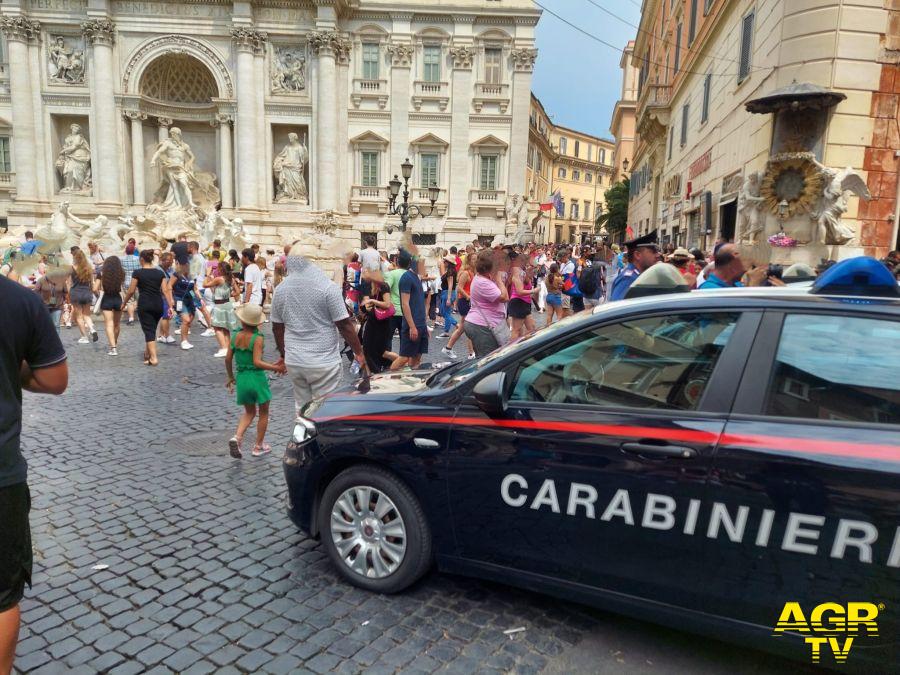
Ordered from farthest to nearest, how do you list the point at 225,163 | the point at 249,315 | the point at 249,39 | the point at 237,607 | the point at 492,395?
the point at 225,163 → the point at 249,39 → the point at 249,315 → the point at 237,607 → the point at 492,395

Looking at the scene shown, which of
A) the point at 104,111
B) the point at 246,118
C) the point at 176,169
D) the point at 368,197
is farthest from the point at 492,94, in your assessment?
the point at 104,111

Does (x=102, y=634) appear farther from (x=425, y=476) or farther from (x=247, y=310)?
(x=247, y=310)

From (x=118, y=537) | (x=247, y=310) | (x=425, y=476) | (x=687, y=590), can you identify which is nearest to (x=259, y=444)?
(x=247, y=310)

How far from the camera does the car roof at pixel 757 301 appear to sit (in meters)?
2.59

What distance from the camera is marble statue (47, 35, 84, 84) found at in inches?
1259

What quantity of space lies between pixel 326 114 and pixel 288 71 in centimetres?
335

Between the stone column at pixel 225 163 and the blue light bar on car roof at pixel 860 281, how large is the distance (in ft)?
112

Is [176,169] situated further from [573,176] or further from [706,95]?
[573,176]

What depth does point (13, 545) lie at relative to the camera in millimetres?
2270

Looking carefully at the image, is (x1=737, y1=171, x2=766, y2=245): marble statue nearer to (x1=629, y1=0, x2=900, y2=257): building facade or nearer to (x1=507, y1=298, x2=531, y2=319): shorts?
(x1=629, y1=0, x2=900, y2=257): building facade

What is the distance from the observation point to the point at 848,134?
12.4 meters

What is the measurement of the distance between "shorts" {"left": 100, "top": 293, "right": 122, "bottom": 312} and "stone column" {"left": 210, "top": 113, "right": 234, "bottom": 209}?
2415cm

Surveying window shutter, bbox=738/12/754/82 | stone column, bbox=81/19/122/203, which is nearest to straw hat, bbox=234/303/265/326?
window shutter, bbox=738/12/754/82

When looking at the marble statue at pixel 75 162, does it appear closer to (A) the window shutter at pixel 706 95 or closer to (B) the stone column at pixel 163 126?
(B) the stone column at pixel 163 126
